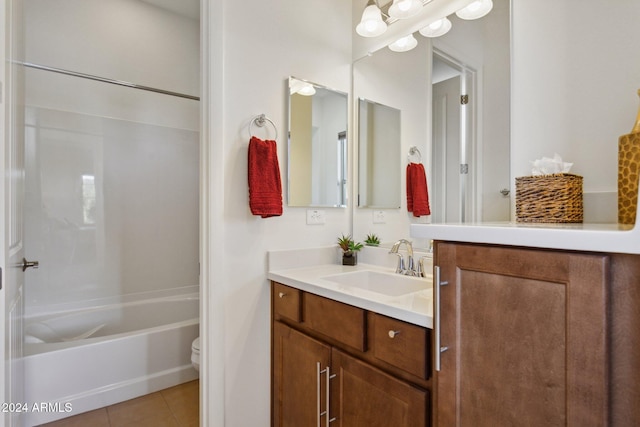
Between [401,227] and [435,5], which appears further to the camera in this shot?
[401,227]

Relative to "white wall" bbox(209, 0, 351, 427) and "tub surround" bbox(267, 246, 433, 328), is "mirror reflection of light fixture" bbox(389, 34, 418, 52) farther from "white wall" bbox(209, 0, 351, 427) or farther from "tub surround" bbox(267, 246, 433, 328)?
"tub surround" bbox(267, 246, 433, 328)

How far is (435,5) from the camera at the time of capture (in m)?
1.56

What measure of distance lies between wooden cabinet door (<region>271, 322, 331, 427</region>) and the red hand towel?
0.58 meters

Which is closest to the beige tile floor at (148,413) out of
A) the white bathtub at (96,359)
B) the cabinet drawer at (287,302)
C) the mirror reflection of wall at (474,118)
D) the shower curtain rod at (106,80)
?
the white bathtub at (96,359)

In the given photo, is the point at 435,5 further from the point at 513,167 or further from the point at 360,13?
the point at 513,167

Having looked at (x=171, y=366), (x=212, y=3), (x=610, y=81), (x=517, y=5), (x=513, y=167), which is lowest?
(x=171, y=366)

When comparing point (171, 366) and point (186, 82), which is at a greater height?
point (186, 82)

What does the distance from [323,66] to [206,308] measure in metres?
1.46

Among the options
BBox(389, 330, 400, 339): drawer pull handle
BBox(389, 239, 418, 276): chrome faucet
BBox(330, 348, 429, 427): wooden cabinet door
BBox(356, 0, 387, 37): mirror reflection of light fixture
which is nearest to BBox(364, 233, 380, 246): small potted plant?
BBox(389, 239, 418, 276): chrome faucet

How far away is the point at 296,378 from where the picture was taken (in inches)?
57.1

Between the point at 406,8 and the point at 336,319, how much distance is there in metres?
1.50

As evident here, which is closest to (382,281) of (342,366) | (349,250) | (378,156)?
(349,250)

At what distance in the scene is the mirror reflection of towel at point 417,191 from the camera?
5.40 ft

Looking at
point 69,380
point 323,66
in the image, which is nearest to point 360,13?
point 323,66
